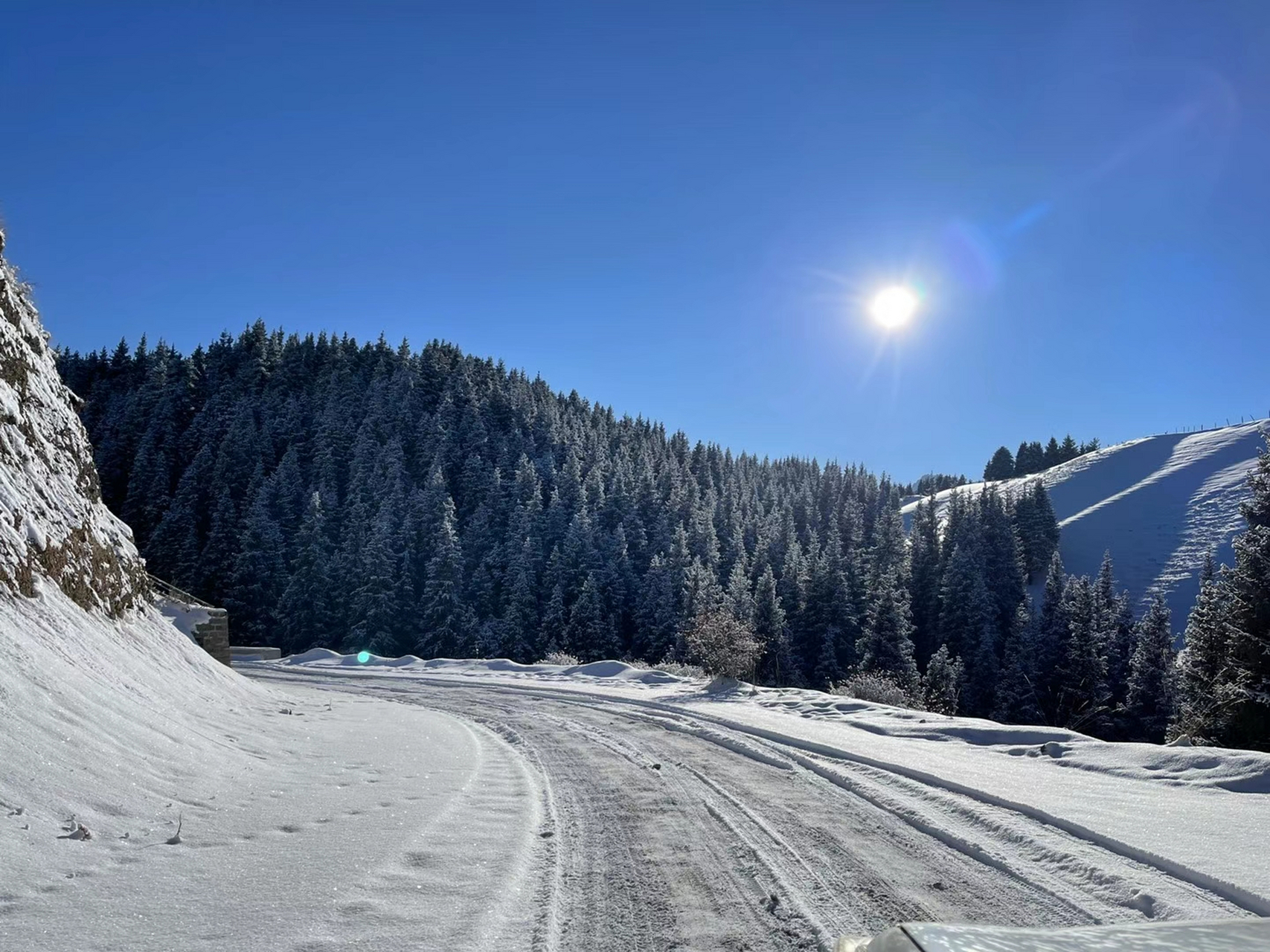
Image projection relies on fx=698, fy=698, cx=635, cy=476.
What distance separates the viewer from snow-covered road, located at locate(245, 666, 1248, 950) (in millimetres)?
4406

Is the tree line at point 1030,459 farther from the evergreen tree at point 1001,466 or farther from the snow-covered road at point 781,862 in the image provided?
the snow-covered road at point 781,862

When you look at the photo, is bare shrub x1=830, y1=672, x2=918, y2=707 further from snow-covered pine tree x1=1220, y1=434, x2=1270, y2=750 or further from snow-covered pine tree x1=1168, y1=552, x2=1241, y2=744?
snow-covered pine tree x1=1220, y1=434, x2=1270, y2=750

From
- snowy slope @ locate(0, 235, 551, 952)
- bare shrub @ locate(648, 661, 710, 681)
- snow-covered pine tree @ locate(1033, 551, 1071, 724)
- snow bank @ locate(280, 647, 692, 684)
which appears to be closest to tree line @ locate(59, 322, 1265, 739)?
snow-covered pine tree @ locate(1033, 551, 1071, 724)

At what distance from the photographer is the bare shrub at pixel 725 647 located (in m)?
20.7

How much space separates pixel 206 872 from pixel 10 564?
4741 mm

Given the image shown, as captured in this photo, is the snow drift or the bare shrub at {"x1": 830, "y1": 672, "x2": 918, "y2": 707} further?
the bare shrub at {"x1": 830, "y1": 672, "x2": 918, "y2": 707}

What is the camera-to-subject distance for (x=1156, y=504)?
371 feet

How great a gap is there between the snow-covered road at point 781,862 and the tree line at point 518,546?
15.1 metres

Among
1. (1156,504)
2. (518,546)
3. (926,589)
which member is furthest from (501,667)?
(1156,504)

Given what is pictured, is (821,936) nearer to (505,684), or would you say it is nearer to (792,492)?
(505,684)

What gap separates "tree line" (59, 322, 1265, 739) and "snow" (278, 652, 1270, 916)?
33.1ft

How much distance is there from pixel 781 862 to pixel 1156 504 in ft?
446

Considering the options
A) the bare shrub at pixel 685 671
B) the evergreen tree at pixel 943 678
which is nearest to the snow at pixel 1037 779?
the bare shrub at pixel 685 671

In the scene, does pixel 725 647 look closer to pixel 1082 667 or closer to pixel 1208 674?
pixel 1208 674
